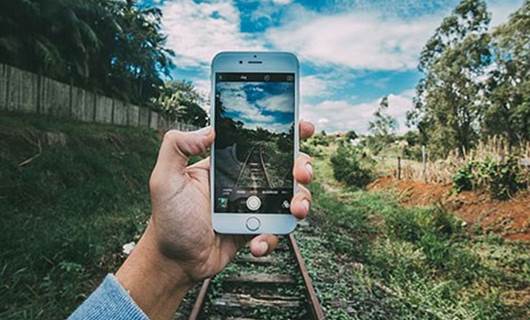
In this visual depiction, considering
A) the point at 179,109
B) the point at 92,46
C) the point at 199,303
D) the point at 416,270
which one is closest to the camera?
A: the point at 199,303

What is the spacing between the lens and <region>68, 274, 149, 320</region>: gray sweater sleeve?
1.25 meters

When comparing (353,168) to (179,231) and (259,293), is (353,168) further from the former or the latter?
(179,231)

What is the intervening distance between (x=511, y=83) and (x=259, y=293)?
29.7m

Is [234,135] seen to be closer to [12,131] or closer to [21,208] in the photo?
[21,208]

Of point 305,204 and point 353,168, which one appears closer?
point 305,204

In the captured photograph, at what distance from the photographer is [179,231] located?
1.77 meters

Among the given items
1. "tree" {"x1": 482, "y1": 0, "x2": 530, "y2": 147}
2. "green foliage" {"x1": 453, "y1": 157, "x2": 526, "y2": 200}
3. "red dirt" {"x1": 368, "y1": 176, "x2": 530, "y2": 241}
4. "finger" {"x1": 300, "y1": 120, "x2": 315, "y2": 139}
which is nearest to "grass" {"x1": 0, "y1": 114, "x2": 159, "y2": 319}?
"finger" {"x1": 300, "y1": 120, "x2": 315, "y2": 139}

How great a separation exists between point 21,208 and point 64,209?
0.62m

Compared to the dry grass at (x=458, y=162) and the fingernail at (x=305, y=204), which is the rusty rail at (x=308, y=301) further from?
the dry grass at (x=458, y=162)

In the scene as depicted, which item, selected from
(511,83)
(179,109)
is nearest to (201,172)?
(511,83)

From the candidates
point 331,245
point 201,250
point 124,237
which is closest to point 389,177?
point 331,245

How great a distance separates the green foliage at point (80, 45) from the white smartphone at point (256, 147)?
13.7 m

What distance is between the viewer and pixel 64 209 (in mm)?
6262

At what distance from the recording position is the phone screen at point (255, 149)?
1887 millimetres
